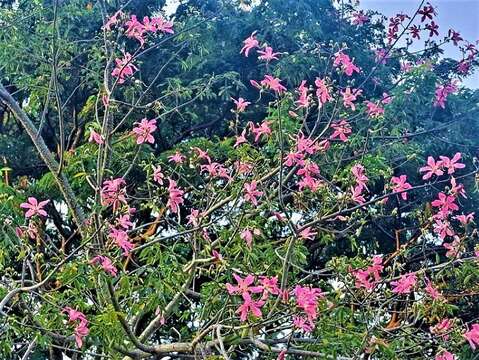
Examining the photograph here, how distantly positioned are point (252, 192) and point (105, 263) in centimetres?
49

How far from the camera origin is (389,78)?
3602 millimetres

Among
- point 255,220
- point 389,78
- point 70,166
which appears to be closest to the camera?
point 255,220

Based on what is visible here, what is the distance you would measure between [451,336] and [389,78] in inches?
67.8

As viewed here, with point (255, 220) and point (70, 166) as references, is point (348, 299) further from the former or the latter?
point (70, 166)

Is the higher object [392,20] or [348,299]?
[392,20]

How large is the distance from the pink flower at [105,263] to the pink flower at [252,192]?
464mm

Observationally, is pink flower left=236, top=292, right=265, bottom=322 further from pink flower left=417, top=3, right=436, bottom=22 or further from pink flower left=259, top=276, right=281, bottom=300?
pink flower left=417, top=3, right=436, bottom=22

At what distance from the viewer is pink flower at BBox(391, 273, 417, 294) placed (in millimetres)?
2139

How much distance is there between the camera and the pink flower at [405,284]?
2139 mm

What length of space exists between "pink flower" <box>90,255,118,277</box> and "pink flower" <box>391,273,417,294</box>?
85cm

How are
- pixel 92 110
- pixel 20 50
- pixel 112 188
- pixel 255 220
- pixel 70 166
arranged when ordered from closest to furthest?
pixel 112 188 < pixel 255 220 < pixel 70 166 < pixel 20 50 < pixel 92 110

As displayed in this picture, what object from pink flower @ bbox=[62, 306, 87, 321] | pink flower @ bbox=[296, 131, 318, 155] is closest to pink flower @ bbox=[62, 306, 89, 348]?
pink flower @ bbox=[62, 306, 87, 321]

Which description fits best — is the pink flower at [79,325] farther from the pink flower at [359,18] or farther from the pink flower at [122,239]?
the pink flower at [359,18]

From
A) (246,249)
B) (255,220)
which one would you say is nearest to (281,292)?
(246,249)
